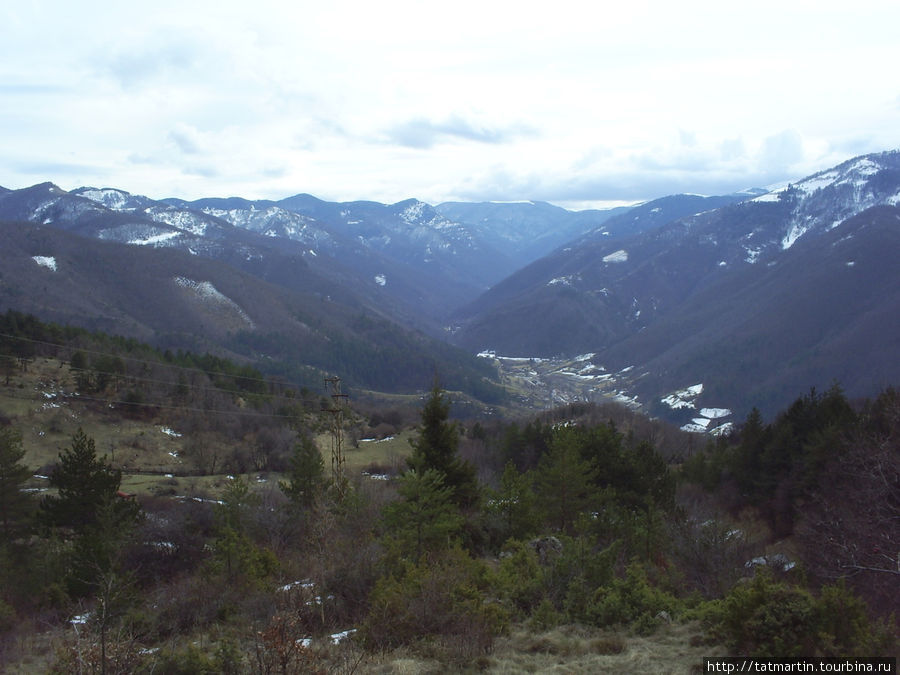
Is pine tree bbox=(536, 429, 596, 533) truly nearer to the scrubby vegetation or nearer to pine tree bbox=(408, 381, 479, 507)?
the scrubby vegetation

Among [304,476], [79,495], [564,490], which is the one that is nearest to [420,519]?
[564,490]

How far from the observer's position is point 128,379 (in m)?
73.9

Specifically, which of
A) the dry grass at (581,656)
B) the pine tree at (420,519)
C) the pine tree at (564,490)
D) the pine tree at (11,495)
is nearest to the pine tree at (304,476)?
the pine tree at (564,490)

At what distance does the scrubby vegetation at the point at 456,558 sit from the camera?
470 inches

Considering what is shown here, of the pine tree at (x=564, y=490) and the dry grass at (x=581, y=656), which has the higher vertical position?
the dry grass at (x=581, y=656)

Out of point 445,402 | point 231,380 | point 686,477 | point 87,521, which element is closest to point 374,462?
point 231,380

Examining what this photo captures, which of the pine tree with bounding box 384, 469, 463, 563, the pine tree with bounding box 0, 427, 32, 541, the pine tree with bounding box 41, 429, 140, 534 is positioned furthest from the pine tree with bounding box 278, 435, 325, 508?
the pine tree with bounding box 384, 469, 463, 563

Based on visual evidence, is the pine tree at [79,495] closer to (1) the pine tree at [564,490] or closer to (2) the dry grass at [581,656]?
(1) the pine tree at [564,490]

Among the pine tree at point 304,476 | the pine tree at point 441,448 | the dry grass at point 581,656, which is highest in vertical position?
the pine tree at point 441,448

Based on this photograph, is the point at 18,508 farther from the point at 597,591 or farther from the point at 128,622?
the point at 597,591

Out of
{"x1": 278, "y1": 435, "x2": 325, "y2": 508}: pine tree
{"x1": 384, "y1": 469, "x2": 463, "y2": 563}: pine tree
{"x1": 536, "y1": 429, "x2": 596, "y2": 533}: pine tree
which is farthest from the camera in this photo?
{"x1": 278, "y1": 435, "x2": 325, "y2": 508}: pine tree

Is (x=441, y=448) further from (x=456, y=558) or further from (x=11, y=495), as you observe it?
(x=11, y=495)

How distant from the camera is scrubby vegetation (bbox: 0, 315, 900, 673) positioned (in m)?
11.9

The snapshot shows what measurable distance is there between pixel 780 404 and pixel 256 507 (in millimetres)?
199998
